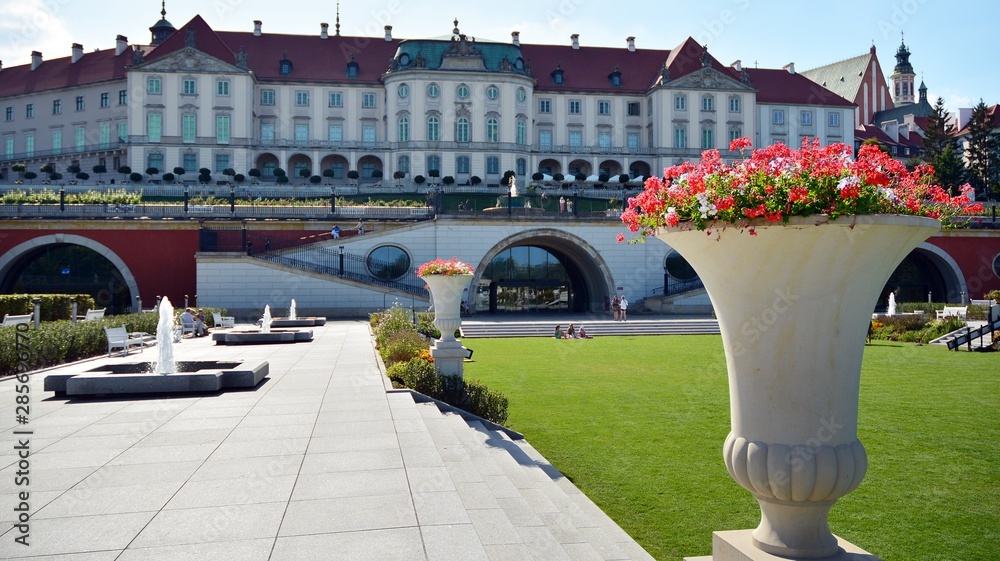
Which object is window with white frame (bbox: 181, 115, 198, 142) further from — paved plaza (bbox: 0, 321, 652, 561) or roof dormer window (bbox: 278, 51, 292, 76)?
paved plaza (bbox: 0, 321, 652, 561)

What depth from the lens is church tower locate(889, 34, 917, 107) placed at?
111 meters

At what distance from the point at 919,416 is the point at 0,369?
15.9 m

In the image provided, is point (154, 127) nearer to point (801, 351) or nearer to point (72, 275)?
point (72, 275)

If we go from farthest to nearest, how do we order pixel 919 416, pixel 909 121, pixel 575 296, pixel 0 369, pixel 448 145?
pixel 909 121, pixel 448 145, pixel 575 296, pixel 0 369, pixel 919 416

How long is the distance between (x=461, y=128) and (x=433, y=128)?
2.25 metres

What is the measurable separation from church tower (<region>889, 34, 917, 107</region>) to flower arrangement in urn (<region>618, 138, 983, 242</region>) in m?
121

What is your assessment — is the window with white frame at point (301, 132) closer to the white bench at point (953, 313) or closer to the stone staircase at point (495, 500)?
the white bench at point (953, 313)

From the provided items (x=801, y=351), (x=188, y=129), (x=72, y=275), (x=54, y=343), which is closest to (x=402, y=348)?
(x=54, y=343)

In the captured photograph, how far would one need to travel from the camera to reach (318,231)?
39.5m

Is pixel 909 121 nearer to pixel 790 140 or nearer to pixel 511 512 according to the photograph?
pixel 790 140

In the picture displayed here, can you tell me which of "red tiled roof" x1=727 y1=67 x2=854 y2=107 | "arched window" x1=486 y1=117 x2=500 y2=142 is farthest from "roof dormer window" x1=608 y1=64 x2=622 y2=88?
"arched window" x1=486 y1=117 x2=500 y2=142

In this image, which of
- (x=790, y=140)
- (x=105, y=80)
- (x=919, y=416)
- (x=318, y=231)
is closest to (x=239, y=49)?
(x=105, y=80)

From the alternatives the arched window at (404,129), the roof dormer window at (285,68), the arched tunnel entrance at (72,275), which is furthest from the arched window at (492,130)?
the arched tunnel entrance at (72,275)

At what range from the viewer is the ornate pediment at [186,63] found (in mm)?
61969
